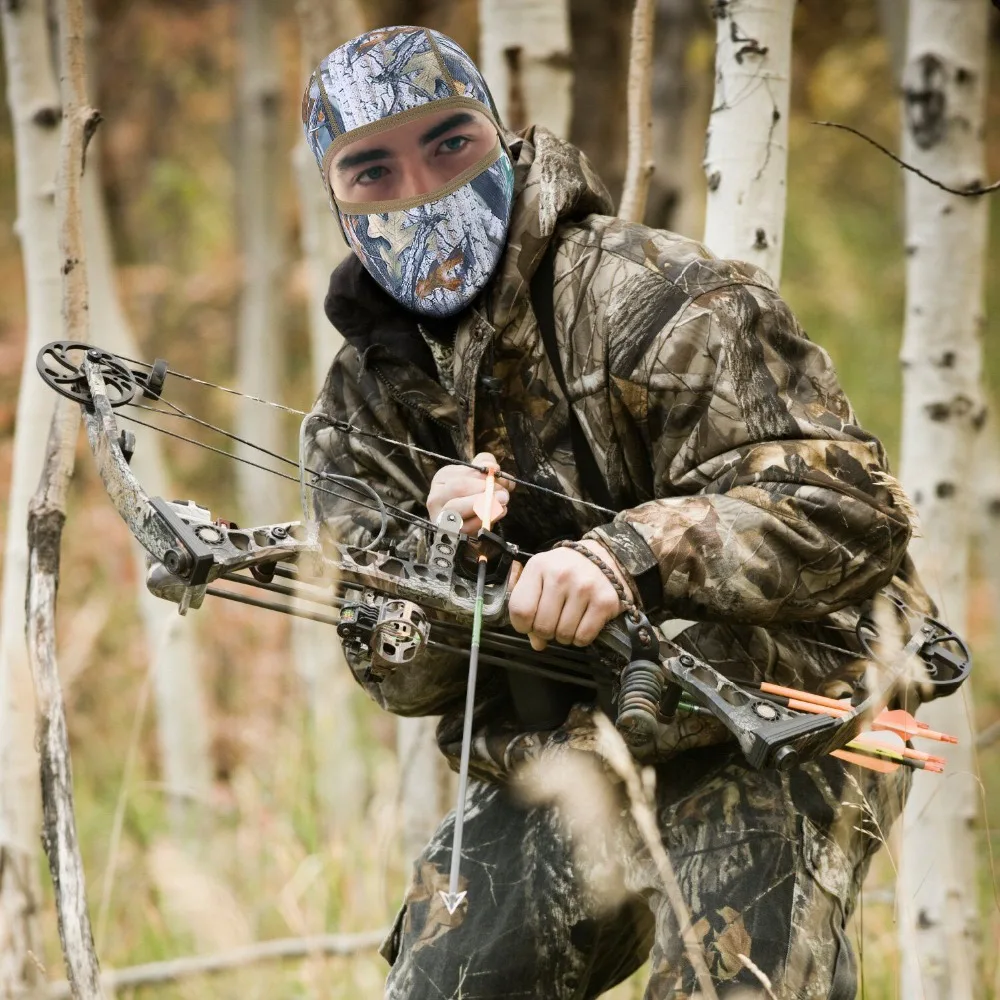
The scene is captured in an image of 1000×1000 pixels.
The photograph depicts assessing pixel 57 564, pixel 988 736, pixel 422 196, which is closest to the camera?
pixel 422 196

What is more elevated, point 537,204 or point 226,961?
point 537,204

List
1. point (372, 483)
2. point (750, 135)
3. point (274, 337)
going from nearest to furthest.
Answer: point (372, 483) < point (750, 135) < point (274, 337)

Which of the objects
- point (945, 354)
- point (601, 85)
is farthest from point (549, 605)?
point (601, 85)

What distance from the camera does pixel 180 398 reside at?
12.9 metres

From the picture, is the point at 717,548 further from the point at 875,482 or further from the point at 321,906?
the point at 321,906

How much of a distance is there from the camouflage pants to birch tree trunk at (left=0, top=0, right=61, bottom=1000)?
1401 millimetres

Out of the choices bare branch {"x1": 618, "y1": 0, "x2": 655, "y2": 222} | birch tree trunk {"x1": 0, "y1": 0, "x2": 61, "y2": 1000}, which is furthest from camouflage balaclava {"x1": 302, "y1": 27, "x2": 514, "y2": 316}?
birch tree trunk {"x1": 0, "y1": 0, "x2": 61, "y2": 1000}

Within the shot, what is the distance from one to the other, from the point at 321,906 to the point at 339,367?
8.74 feet

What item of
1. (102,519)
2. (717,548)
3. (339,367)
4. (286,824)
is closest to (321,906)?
(286,824)

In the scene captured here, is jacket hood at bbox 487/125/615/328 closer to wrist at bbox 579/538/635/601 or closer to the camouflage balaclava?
the camouflage balaclava

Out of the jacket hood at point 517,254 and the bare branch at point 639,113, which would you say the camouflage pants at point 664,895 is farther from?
the bare branch at point 639,113

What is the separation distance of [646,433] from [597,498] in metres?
0.20

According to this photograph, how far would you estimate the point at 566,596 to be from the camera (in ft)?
7.65

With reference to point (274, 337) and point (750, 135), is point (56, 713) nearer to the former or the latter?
point (750, 135)
